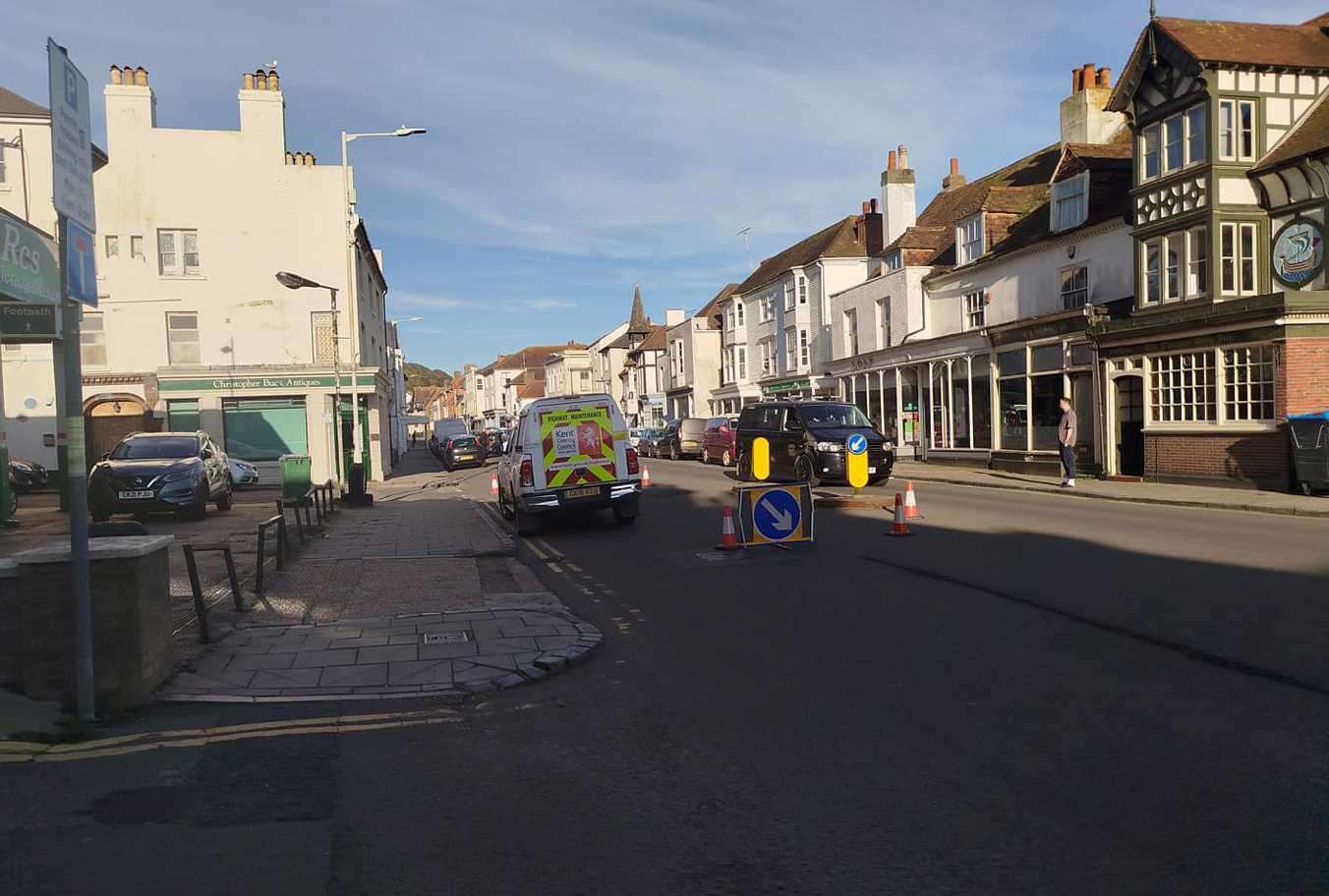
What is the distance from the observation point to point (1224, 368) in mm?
20422

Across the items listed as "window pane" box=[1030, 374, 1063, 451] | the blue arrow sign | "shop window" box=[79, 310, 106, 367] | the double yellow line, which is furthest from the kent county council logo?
"shop window" box=[79, 310, 106, 367]

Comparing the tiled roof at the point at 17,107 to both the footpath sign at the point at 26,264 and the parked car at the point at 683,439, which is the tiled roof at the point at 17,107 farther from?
the parked car at the point at 683,439

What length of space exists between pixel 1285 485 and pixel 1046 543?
9.86 m

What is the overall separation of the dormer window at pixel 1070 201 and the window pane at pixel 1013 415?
4.46 m

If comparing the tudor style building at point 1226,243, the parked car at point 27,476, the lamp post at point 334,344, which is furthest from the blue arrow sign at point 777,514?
the parked car at point 27,476

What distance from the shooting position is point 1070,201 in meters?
26.5

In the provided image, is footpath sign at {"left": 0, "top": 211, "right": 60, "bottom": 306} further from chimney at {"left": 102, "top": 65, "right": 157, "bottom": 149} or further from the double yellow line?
chimney at {"left": 102, "top": 65, "right": 157, "bottom": 149}

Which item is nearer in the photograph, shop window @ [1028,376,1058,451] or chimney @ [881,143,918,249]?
shop window @ [1028,376,1058,451]

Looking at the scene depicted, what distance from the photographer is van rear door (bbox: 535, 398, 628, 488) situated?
16.2 m

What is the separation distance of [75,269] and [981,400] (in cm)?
2812

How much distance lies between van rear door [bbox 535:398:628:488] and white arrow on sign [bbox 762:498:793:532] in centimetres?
457

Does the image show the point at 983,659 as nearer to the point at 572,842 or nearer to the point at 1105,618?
the point at 1105,618

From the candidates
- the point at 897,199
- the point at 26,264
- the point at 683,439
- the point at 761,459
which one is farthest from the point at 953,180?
the point at 26,264

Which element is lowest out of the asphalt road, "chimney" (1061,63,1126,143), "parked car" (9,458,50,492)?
the asphalt road
